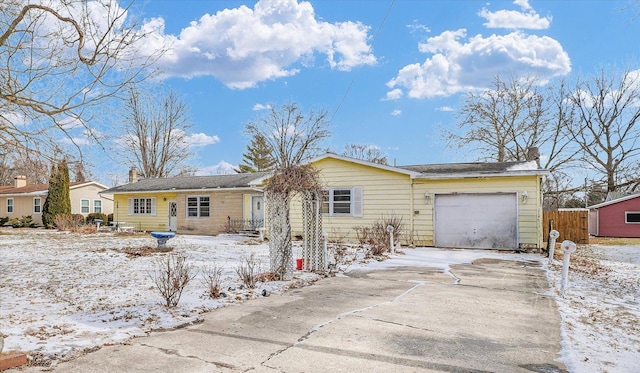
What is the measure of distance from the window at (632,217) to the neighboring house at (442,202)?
17.5 meters

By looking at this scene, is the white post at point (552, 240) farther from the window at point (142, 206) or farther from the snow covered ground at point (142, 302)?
the window at point (142, 206)

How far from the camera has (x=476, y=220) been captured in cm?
1466

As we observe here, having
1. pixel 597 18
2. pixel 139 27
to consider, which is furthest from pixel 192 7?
pixel 597 18

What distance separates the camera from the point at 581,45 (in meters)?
16.7

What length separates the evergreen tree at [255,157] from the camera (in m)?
42.8

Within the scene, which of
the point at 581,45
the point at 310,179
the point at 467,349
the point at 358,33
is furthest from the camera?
the point at 581,45

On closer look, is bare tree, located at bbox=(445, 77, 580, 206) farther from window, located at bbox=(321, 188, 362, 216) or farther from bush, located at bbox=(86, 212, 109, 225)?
bush, located at bbox=(86, 212, 109, 225)

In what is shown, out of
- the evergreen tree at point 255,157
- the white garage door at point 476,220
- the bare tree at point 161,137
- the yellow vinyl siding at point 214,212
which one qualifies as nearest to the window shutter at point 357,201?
the white garage door at point 476,220

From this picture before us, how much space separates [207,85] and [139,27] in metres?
16.2

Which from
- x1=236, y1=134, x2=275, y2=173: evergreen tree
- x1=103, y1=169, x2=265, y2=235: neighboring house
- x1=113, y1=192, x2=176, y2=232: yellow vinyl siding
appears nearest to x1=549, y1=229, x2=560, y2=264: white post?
x1=103, y1=169, x2=265, y2=235: neighboring house

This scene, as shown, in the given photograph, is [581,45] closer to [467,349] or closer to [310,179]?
[310,179]

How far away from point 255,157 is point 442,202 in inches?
1264

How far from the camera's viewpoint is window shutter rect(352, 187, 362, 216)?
1639cm

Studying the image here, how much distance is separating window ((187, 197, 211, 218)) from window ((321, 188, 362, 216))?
8.66m
